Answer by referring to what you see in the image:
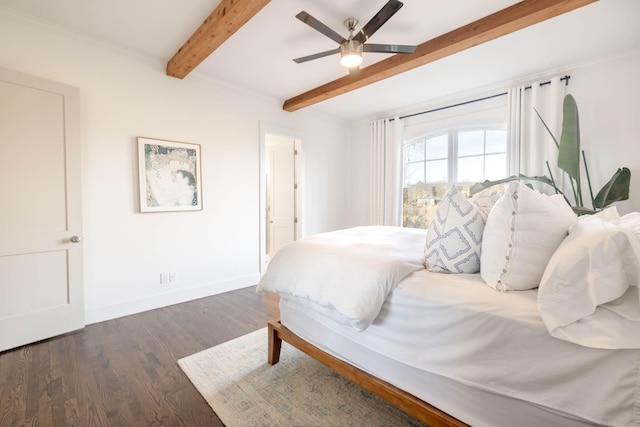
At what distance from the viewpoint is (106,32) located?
2.47 meters

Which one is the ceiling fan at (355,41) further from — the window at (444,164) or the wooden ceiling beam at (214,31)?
the window at (444,164)

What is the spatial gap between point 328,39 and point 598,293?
2.65m

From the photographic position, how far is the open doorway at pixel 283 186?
4.54 m

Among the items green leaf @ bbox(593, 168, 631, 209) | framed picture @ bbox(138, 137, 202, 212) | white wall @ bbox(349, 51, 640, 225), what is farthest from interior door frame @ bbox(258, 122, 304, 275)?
green leaf @ bbox(593, 168, 631, 209)

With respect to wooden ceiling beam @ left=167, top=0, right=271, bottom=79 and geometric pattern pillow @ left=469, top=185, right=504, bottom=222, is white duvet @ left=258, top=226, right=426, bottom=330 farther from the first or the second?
wooden ceiling beam @ left=167, top=0, right=271, bottom=79

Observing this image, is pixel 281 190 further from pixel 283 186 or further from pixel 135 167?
pixel 135 167

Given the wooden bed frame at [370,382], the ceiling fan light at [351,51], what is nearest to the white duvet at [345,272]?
the wooden bed frame at [370,382]

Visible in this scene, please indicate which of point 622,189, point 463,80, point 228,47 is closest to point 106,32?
point 228,47

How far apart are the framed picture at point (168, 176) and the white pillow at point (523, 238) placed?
3.05 meters

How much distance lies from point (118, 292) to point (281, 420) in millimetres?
2268

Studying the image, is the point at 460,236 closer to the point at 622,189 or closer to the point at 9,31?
the point at 622,189

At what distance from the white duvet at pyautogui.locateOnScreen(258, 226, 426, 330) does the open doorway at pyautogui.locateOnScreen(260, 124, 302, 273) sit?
251 centimetres

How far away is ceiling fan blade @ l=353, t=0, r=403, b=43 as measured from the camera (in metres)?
1.71

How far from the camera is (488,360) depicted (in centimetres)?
103
